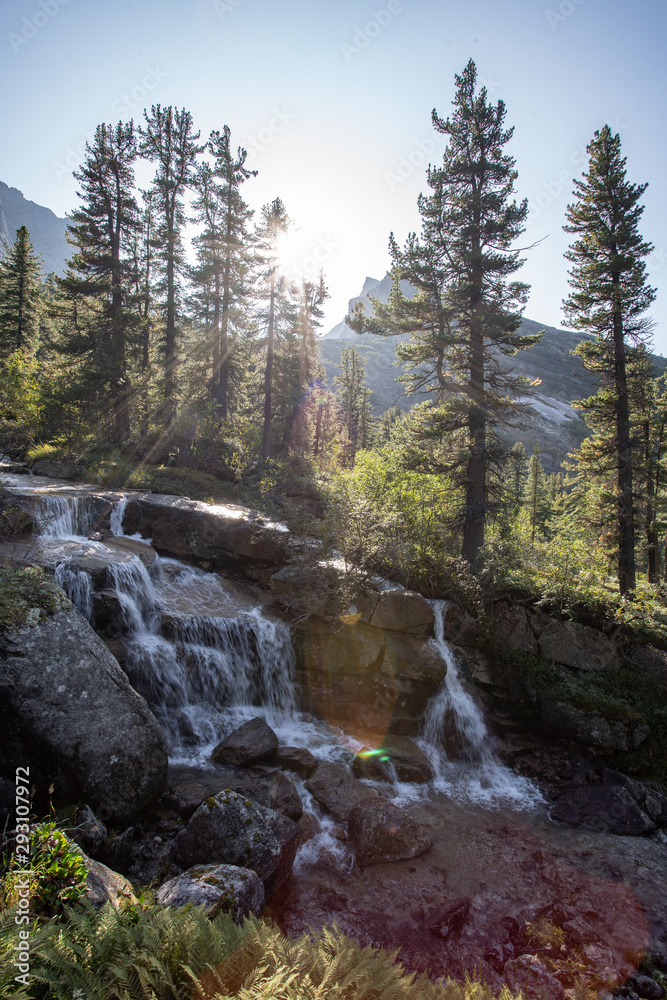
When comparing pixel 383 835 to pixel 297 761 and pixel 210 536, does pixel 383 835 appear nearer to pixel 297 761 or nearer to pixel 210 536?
pixel 297 761

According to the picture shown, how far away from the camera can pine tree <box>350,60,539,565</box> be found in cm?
1577

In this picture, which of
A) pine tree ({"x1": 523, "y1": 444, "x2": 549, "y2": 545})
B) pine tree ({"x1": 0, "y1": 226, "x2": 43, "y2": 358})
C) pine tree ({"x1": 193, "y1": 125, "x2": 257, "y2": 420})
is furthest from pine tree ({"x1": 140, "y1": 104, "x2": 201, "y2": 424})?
pine tree ({"x1": 523, "y1": 444, "x2": 549, "y2": 545})

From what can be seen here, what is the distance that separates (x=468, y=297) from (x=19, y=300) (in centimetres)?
3246

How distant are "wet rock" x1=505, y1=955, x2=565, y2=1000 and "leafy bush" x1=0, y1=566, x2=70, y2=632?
8855 mm

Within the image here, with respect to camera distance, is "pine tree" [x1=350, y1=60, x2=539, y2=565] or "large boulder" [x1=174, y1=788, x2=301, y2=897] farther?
"pine tree" [x1=350, y1=60, x2=539, y2=565]

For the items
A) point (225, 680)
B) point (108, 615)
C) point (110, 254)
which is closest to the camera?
point (108, 615)

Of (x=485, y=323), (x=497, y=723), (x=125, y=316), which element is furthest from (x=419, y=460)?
(x=125, y=316)

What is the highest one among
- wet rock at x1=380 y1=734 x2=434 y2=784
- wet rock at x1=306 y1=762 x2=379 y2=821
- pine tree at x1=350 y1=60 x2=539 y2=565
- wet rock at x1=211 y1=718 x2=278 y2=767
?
pine tree at x1=350 y1=60 x2=539 y2=565

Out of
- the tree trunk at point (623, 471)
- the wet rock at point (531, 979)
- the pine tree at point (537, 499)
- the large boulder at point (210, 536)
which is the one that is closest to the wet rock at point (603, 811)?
the wet rock at point (531, 979)

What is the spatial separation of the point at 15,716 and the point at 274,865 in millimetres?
4581

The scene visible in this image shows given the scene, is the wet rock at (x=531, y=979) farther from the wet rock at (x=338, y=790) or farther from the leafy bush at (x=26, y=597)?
the leafy bush at (x=26, y=597)

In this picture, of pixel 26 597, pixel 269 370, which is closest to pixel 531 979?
pixel 26 597

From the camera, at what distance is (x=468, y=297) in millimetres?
16328

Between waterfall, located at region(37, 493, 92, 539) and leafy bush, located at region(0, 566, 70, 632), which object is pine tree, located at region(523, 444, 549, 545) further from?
leafy bush, located at region(0, 566, 70, 632)
